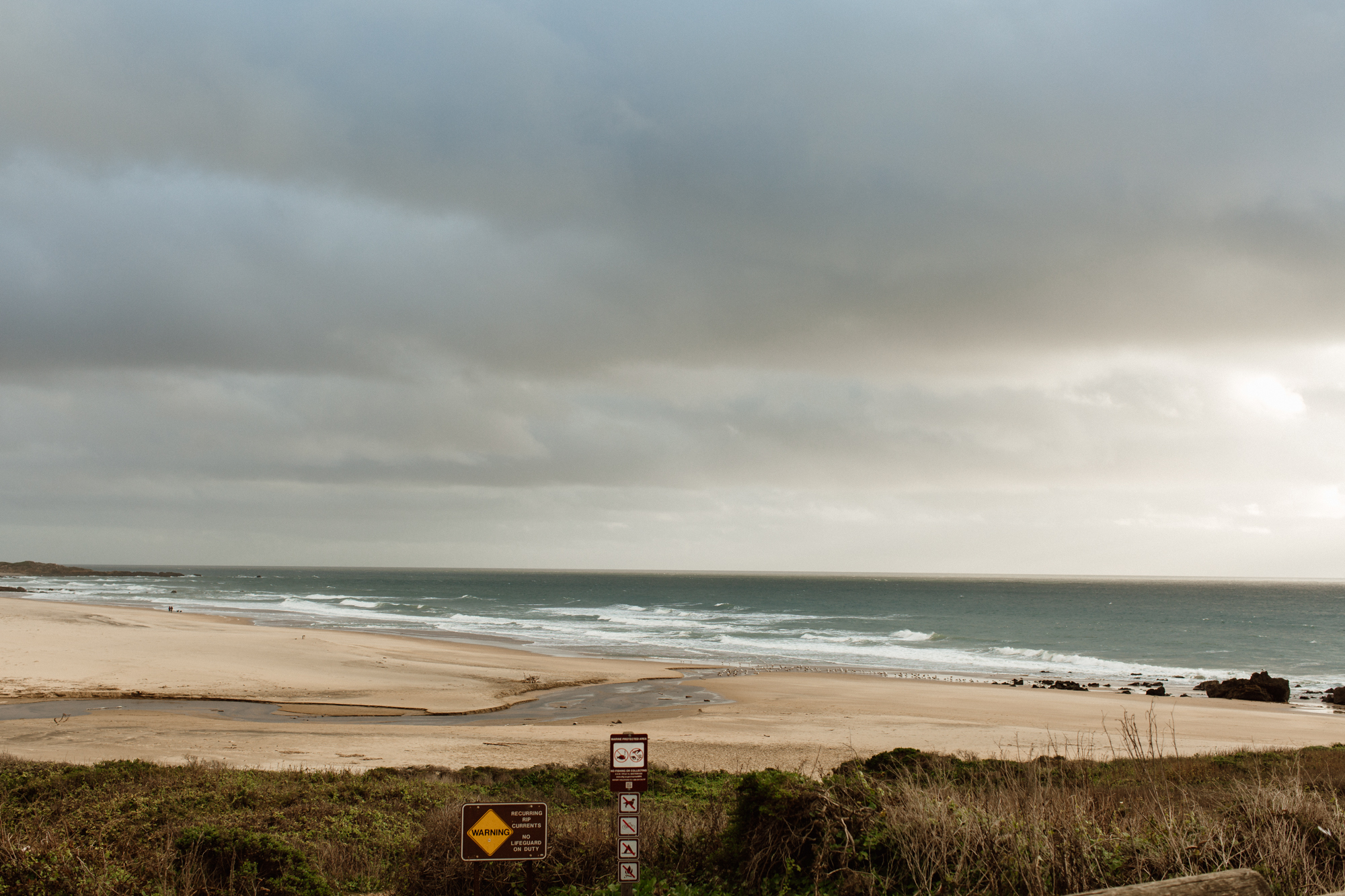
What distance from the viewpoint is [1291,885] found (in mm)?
6070

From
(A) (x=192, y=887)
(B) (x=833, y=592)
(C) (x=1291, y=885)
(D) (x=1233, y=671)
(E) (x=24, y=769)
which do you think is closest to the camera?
(C) (x=1291, y=885)

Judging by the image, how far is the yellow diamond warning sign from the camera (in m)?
6.70

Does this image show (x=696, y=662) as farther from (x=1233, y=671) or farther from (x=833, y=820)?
(x=833, y=820)

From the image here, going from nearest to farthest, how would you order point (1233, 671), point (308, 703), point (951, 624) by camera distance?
point (308, 703) → point (1233, 671) → point (951, 624)

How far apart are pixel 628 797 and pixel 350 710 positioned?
67.0ft

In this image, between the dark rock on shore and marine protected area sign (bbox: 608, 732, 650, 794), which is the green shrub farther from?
the dark rock on shore

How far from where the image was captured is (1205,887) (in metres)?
5.44

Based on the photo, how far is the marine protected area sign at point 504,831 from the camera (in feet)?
21.9

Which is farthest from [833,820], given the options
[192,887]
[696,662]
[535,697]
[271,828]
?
[696,662]

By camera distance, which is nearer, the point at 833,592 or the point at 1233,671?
the point at 1233,671

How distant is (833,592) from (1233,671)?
351 ft

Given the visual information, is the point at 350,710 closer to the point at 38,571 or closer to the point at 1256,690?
the point at 1256,690

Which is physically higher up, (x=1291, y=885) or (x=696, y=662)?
(x=1291, y=885)

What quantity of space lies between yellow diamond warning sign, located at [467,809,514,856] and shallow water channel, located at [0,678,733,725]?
1684 centimetres
